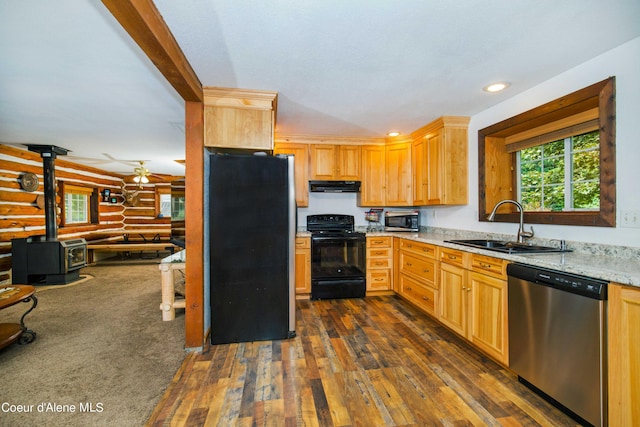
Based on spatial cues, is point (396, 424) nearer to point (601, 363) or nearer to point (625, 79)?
point (601, 363)

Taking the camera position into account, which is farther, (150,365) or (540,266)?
(150,365)

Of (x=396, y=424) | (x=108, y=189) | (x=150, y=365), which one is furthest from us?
(x=108, y=189)

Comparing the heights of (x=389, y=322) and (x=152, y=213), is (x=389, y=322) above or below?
below

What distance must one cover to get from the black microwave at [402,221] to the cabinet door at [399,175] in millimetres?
148

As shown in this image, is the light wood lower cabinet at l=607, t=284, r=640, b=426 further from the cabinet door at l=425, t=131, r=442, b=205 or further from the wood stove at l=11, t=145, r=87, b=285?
the wood stove at l=11, t=145, r=87, b=285

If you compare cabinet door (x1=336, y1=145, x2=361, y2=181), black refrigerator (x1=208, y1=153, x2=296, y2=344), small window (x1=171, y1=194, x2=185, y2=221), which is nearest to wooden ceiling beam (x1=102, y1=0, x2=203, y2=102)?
black refrigerator (x1=208, y1=153, x2=296, y2=344)

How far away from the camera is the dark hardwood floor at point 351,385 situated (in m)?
1.58

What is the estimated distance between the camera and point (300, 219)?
4191mm

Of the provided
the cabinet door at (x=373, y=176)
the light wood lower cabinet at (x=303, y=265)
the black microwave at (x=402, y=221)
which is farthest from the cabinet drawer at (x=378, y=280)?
the cabinet door at (x=373, y=176)

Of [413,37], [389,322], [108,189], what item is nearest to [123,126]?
[413,37]

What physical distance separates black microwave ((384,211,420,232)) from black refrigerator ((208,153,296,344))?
6.54 ft

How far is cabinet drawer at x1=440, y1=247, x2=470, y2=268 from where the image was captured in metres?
2.39

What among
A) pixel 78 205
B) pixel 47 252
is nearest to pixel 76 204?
pixel 78 205

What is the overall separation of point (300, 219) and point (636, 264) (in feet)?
11.1
